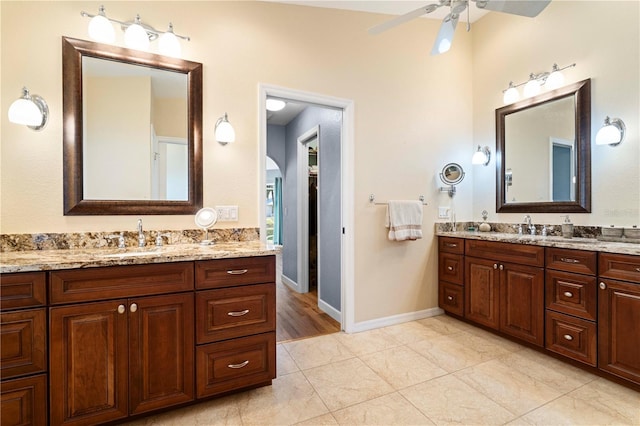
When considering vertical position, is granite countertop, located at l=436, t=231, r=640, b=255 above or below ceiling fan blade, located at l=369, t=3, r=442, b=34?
below

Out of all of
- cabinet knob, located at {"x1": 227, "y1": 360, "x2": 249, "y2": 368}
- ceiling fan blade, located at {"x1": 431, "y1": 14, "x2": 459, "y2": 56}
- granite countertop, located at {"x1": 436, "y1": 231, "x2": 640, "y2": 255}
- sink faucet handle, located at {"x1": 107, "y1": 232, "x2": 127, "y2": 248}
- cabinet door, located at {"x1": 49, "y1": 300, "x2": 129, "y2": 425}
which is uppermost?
ceiling fan blade, located at {"x1": 431, "y1": 14, "x2": 459, "y2": 56}

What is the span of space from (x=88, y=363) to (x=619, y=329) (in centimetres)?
299

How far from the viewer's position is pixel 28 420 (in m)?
1.30

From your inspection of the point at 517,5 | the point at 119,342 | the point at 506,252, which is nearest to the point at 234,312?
the point at 119,342

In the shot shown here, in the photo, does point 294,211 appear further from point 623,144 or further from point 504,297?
point 623,144

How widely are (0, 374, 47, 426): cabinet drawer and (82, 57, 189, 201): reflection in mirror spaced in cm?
103

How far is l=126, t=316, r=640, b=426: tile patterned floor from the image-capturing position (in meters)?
1.57

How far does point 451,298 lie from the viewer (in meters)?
2.95

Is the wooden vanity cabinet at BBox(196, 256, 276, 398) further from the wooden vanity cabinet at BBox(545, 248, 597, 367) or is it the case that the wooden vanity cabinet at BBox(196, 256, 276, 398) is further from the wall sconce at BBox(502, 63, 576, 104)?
the wall sconce at BBox(502, 63, 576, 104)

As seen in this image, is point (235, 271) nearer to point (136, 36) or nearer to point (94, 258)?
point (94, 258)

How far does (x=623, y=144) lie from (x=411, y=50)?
191 centimetres

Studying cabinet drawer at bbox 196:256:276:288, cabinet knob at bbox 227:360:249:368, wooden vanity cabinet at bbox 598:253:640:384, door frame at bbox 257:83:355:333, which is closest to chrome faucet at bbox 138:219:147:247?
cabinet drawer at bbox 196:256:276:288

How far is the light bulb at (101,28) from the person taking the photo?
1.75 m

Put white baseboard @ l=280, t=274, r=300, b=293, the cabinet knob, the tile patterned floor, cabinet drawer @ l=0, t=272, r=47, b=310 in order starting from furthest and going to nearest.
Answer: white baseboard @ l=280, t=274, r=300, b=293 → the cabinet knob → the tile patterned floor → cabinet drawer @ l=0, t=272, r=47, b=310
